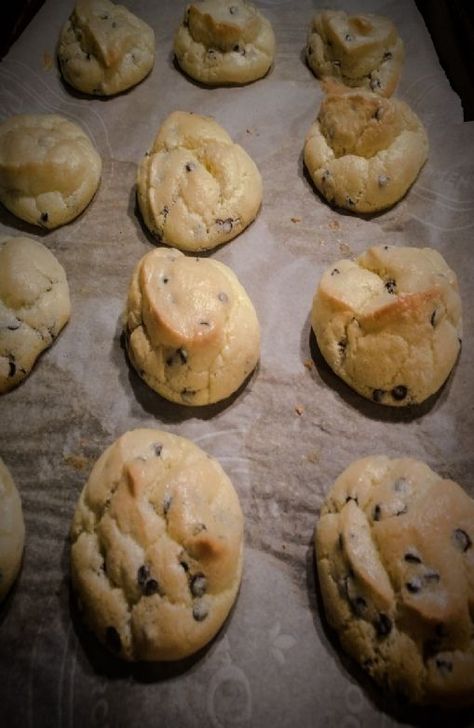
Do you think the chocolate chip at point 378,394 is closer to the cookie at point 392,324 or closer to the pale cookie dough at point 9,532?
the cookie at point 392,324

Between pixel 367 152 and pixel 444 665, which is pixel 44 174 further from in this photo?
pixel 444 665

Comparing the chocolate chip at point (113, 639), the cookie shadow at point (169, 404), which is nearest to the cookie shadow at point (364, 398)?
the cookie shadow at point (169, 404)

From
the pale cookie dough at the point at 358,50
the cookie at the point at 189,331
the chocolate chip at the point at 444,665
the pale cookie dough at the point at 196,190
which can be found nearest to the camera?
the chocolate chip at the point at 444,665

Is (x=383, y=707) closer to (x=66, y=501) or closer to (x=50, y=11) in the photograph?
(x=66, y=501)

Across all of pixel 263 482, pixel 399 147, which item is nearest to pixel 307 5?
pixel 399 147

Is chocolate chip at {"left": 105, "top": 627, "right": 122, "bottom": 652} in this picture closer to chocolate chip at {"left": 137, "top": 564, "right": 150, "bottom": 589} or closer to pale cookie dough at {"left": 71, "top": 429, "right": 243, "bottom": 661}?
pale cookie dough at {"left": 71, "top": 429, "right": 243, "bottom": 661}

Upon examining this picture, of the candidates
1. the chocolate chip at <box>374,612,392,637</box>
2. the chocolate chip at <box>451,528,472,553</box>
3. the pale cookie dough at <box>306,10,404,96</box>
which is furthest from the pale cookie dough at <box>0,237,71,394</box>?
the pale cookie dough at <box>306,10,404,96</box>

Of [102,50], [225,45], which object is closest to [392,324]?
[225,45]
